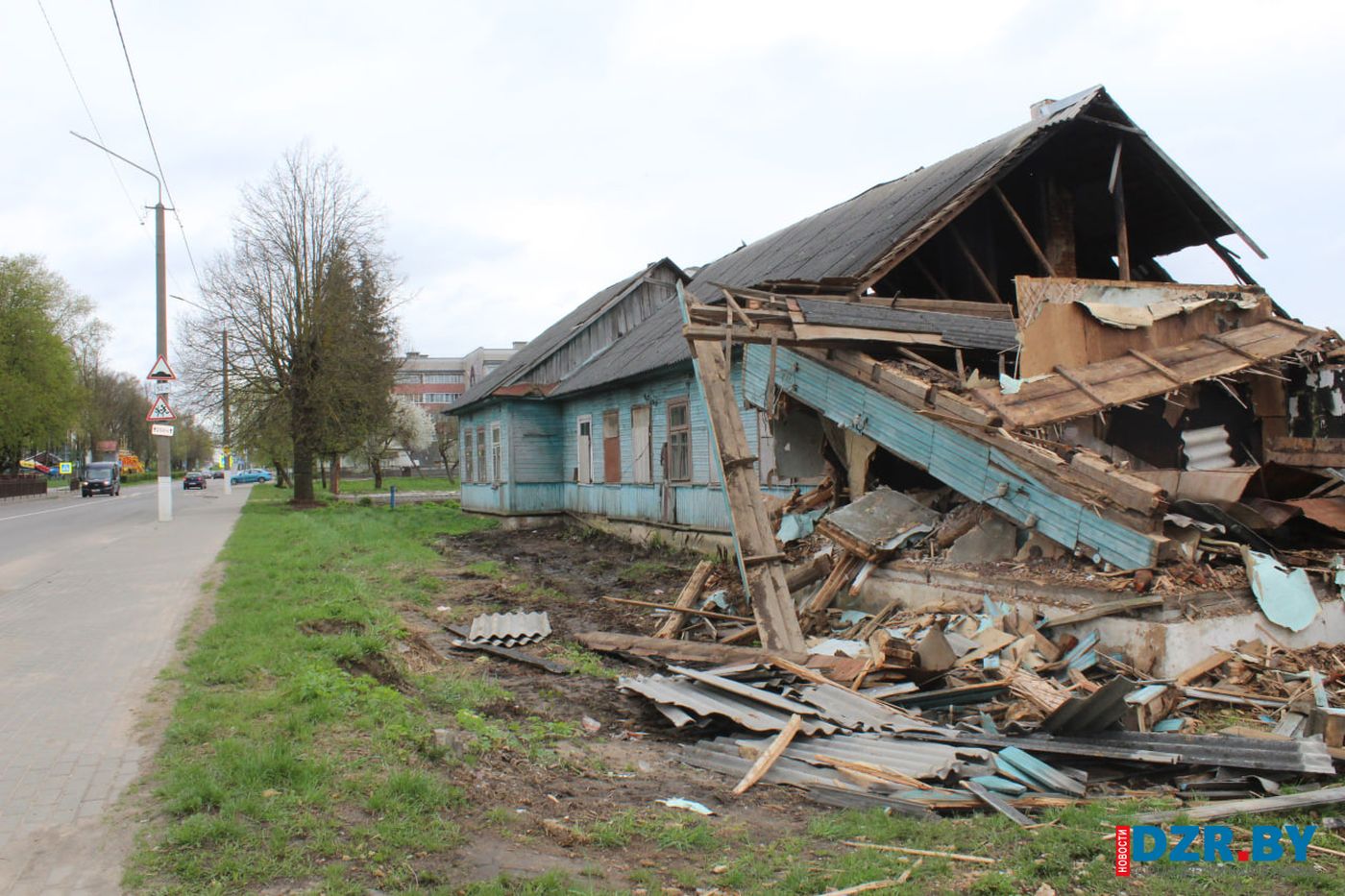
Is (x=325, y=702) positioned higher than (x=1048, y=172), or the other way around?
(x=1048, y=172)

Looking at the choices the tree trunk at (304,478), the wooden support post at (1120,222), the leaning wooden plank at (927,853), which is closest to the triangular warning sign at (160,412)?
the tree trunk at (304,478)

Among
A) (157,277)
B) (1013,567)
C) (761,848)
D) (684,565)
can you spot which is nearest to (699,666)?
(1013,567)

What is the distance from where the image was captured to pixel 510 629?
928cm

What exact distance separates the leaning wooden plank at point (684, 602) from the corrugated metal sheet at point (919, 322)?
3030mm

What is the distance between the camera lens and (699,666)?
773 centimetres

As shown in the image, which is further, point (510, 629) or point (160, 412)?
point (160, 412)

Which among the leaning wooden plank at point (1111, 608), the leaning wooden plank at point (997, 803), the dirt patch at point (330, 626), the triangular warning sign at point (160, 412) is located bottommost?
the leaning wooden plank at point (997, 803)

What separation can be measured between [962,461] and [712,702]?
3746mm

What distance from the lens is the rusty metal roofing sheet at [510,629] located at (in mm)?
9102

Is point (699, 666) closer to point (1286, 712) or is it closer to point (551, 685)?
point (551, 685)

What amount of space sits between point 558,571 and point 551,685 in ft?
26.6

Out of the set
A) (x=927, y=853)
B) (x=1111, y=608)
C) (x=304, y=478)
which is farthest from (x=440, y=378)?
(x=927, y=853)

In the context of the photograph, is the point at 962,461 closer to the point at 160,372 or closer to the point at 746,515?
the point at 746,515

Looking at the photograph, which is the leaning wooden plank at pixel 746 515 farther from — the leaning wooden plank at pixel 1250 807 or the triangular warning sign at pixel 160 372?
the triangular warning sign at pixel 160 372
